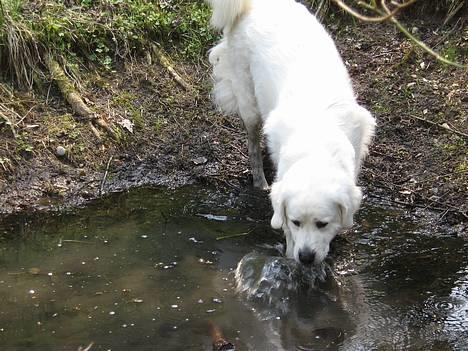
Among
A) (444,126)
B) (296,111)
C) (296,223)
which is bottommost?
(296,223)

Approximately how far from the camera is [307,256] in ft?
14.0

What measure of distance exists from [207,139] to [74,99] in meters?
1.30

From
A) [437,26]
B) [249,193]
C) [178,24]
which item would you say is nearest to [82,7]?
[178,24]

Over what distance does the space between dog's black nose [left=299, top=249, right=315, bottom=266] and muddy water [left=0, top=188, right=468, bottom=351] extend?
204mm

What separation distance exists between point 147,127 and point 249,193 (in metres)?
1.39

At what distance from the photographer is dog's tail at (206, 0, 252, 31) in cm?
562

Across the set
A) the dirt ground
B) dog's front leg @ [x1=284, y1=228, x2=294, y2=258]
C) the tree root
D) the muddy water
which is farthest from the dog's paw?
the tree root

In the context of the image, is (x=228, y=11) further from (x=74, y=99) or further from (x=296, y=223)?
(x=296, y=223)

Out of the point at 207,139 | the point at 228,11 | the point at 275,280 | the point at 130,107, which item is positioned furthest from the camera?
the point at 130,107

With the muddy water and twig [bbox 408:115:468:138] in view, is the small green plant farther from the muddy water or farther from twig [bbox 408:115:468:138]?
twig [bbox 408:115:468:138]

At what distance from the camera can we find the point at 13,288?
4438 millimetres

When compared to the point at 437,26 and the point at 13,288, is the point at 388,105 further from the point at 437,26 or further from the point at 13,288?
the point at 13,288

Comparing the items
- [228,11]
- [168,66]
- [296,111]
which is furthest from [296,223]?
[168,66]

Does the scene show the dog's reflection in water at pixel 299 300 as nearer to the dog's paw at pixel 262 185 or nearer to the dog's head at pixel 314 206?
the dog's head at pixel 314 206
